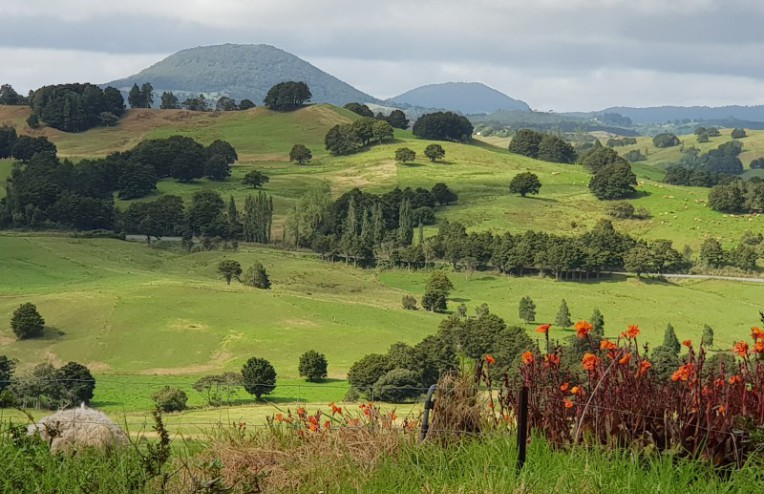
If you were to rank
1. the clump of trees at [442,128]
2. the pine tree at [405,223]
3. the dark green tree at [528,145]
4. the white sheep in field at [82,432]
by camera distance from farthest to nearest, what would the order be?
the dark green tree at [528,145] → the clump of trees at [442,128] → the pine tree at [405,223] → the white sheep in field at [82,432]

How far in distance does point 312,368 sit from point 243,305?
20.2 metres

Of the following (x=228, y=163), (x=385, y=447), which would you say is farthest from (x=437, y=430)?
(x=228, y=163)

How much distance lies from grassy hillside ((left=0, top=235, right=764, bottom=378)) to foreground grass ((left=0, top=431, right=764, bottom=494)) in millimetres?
43387

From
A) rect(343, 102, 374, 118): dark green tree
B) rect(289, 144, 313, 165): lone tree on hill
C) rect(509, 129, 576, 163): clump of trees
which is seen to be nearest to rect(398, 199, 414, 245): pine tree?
rect(289, 144, 313, 165): lone tree on hill

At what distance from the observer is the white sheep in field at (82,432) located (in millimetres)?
7352

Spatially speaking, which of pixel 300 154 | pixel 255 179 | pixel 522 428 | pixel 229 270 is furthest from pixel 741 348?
pixel 300 154

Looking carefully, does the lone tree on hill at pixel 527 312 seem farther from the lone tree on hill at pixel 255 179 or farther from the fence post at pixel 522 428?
the fence post at pixel 522 428

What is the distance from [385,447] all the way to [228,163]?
129520mm

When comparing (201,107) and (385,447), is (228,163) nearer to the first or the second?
(201,107)

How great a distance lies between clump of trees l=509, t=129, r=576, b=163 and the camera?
16175 centimetres

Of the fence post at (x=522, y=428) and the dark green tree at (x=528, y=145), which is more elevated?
the fence post at (x=522, y=428)

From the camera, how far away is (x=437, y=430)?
739cm

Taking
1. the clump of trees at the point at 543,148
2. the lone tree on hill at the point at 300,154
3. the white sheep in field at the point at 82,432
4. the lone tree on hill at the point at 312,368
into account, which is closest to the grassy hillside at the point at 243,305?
the lone tree on hill at the point at 312,368

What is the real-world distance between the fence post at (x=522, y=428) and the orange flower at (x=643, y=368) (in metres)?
1.15
